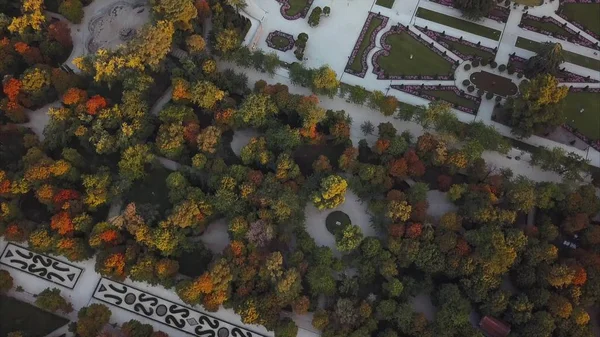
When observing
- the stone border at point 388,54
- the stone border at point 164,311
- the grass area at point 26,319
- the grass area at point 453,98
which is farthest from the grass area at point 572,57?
the grass area at point 26,319

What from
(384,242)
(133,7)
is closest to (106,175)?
(133,7)

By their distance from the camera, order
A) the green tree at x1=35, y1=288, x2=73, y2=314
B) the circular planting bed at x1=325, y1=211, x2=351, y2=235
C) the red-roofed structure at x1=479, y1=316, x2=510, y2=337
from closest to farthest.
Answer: the red-roofed structure at x1=479, y1=316, x2=510, y2=337 → the green tree at x1=35, y1=288, x2=73, y2=314 → the circular planting bed at x1=325, y1=211, x2=351, y2=235

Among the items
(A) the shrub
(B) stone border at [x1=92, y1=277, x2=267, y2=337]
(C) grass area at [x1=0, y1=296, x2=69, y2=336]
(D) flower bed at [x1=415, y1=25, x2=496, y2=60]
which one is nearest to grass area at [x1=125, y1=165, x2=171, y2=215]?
(B) stone border at [x1=92, y1=277, x2=267, y2=337]

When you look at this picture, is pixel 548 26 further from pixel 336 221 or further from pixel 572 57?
pixel 336 221

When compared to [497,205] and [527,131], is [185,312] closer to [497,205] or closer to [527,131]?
[497,205]

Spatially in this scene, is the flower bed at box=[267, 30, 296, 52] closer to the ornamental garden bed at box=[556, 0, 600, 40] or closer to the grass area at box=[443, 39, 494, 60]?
the grass area at box=[443, 39, 494, 60]
